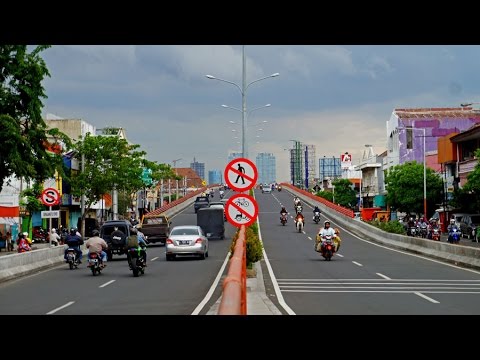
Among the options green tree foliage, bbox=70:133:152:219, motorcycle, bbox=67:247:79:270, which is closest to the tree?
motorcycle, bbox=67:247:79:270

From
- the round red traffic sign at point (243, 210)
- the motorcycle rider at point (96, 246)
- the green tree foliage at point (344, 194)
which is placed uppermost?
the green tree foliage at point (344, 194)

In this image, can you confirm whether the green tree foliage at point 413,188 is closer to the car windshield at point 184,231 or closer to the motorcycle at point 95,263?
the car windshield at point 184,231

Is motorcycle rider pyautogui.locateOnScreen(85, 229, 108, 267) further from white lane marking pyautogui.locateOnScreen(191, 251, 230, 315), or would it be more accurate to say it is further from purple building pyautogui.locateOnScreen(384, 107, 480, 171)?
purple building pyautogui.locateOnScreen(384, 107, 480, 171)

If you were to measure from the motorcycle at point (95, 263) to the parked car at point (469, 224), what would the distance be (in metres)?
35.8

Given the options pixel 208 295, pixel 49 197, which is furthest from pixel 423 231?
pixel 208 295

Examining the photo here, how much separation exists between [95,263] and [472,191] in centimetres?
4095

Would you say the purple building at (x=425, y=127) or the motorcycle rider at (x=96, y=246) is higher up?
the purple building at (x=425, y=127)

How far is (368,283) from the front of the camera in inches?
982

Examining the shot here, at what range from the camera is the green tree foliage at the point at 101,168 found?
222ft

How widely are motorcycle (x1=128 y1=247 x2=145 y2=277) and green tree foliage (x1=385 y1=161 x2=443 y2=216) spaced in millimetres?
54100

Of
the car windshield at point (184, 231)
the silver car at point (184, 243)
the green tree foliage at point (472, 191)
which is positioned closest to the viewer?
the silver car at point (184, 243)

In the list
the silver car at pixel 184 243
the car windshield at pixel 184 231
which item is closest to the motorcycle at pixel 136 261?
the silver car at pixel 184 243
